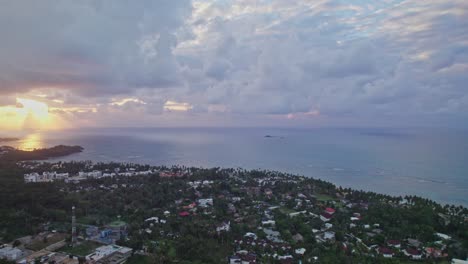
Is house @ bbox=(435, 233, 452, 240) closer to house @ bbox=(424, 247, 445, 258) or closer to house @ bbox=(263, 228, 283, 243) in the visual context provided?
house @ bbox=(424, 247, 445, 258)

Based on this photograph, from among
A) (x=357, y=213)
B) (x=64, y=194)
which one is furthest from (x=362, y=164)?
(x=64, y=194)

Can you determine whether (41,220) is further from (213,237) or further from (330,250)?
(330,250)

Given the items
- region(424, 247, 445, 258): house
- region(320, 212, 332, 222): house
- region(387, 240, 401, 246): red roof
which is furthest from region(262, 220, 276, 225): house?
region(424, 247, 445, 258): house

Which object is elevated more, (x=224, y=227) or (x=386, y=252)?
(x=224, y=227)

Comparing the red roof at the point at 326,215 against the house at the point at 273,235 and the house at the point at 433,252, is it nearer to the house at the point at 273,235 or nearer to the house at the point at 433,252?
the house at the point at 273,235

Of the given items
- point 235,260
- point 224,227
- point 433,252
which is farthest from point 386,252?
point 224,227

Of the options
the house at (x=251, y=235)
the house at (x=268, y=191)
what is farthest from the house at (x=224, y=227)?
the house at (x=268, y=191)

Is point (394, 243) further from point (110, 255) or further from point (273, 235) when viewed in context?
point (110, 255)
